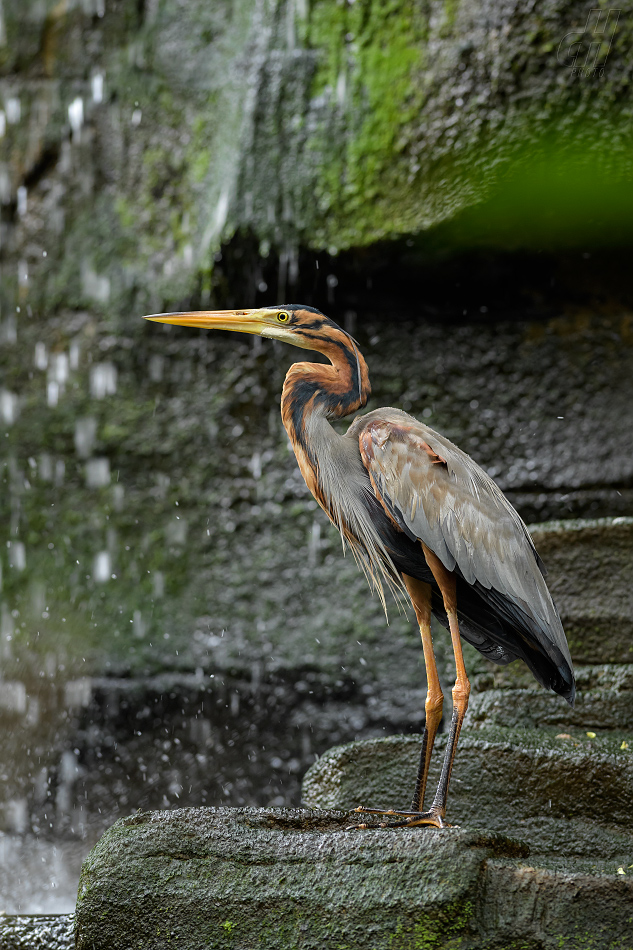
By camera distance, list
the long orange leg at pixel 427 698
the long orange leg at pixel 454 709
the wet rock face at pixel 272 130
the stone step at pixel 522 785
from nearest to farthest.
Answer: the long orange leg at pixel 454 709, the long orange leg at pixel 427 698, the stone step at pixel 522 785, the wet rock face at pixel 272 130

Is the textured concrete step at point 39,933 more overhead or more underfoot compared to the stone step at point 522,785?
more underfoot

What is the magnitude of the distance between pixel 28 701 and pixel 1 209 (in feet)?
9.11

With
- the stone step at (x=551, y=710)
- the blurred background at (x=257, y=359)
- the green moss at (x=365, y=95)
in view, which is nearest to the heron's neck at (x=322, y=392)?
the stone step at (x=551, y=710)

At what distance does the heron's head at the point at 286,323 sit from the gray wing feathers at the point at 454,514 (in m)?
0.28

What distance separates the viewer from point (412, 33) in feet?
13.1

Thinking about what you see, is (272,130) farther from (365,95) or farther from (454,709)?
(454,709)

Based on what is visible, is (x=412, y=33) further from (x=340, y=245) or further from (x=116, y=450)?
(x=116, y=450)

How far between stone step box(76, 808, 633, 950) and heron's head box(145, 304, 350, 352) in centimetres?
121

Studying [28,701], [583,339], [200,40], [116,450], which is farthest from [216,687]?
[200,40]

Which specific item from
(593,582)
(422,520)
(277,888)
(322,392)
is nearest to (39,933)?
(277,888)

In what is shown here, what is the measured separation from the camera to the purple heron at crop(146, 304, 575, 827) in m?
2.12

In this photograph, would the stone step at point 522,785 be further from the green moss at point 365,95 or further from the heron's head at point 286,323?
the green moss at point 365,95

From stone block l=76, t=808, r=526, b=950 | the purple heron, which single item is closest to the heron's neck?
the purple heron

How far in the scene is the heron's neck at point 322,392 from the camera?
231cm
